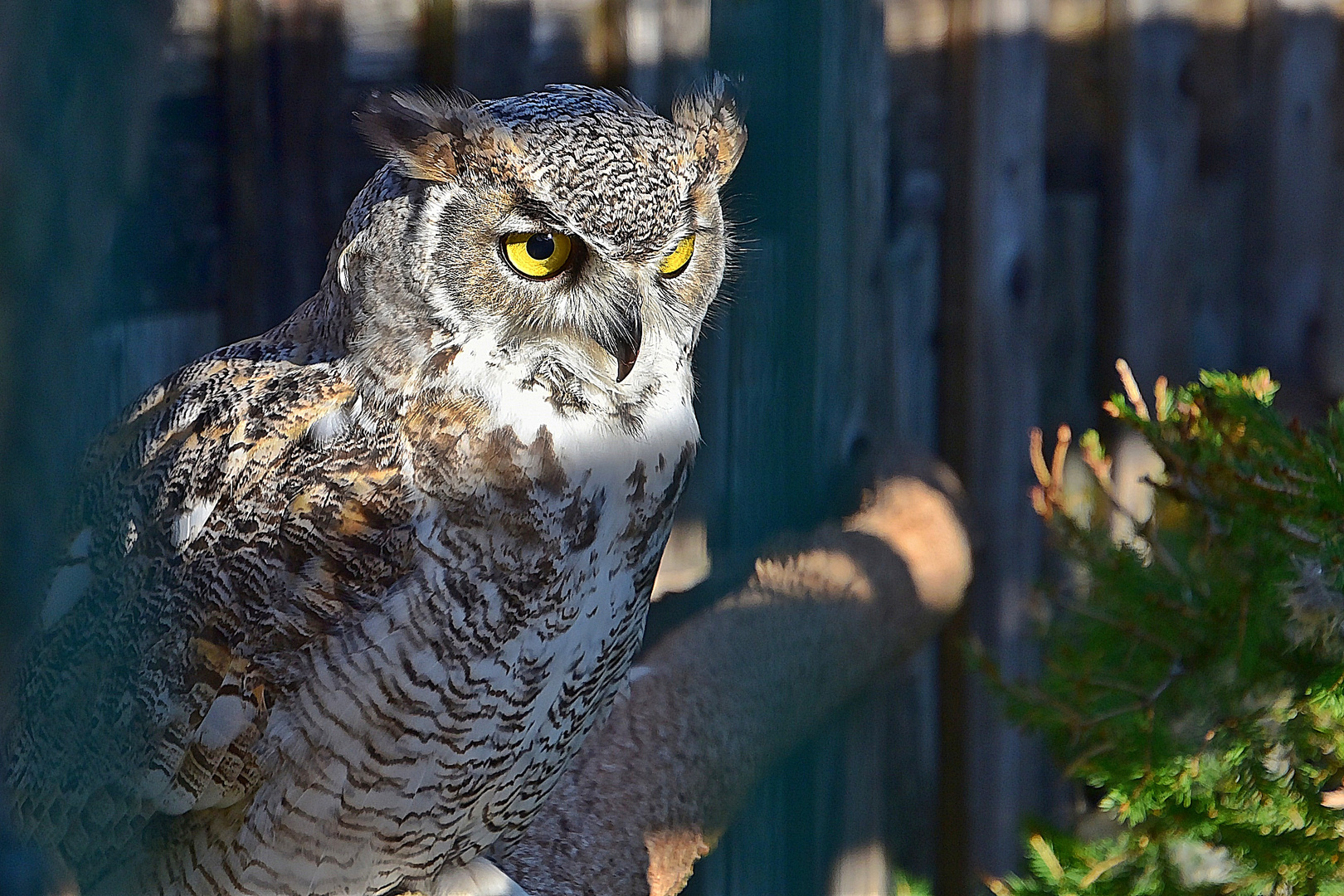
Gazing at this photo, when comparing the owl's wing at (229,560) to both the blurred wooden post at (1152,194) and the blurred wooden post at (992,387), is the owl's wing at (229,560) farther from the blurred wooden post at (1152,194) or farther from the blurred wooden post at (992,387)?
the blurred wooden post at (1152,194)

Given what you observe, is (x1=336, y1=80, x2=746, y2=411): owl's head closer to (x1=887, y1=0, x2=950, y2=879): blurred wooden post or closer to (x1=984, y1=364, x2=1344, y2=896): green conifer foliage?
(x1=984, y1=364, x2=1344, y2=896): green conifer foliage

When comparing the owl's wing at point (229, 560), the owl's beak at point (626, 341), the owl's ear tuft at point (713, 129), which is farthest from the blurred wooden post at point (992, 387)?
the owl's wing at point (229, 560)

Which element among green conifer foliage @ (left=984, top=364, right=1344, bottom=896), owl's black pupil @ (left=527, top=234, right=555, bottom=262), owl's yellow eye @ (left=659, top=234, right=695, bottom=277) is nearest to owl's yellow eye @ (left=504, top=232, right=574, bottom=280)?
owl's black pupil @ (left=527, top=234, right=555, bottom=262)

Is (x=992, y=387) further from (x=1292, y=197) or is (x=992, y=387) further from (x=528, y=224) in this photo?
(x=528, y=224)

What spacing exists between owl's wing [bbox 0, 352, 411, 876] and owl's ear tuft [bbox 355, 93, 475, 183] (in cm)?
21

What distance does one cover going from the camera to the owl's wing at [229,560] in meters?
0.94

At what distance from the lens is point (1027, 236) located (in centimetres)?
221

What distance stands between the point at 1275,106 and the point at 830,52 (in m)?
1.41

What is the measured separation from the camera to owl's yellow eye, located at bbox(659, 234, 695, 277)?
3.40 ft

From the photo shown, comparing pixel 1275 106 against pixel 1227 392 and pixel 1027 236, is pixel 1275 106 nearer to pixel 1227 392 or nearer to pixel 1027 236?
pixel 1027 236

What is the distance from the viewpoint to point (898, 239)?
2.21 m

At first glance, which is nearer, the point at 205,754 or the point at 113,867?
the point at 113,867

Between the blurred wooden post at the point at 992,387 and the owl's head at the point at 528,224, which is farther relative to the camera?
the blurred wooden post at the point at 992,387

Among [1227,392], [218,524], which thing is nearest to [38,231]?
[218,524]
